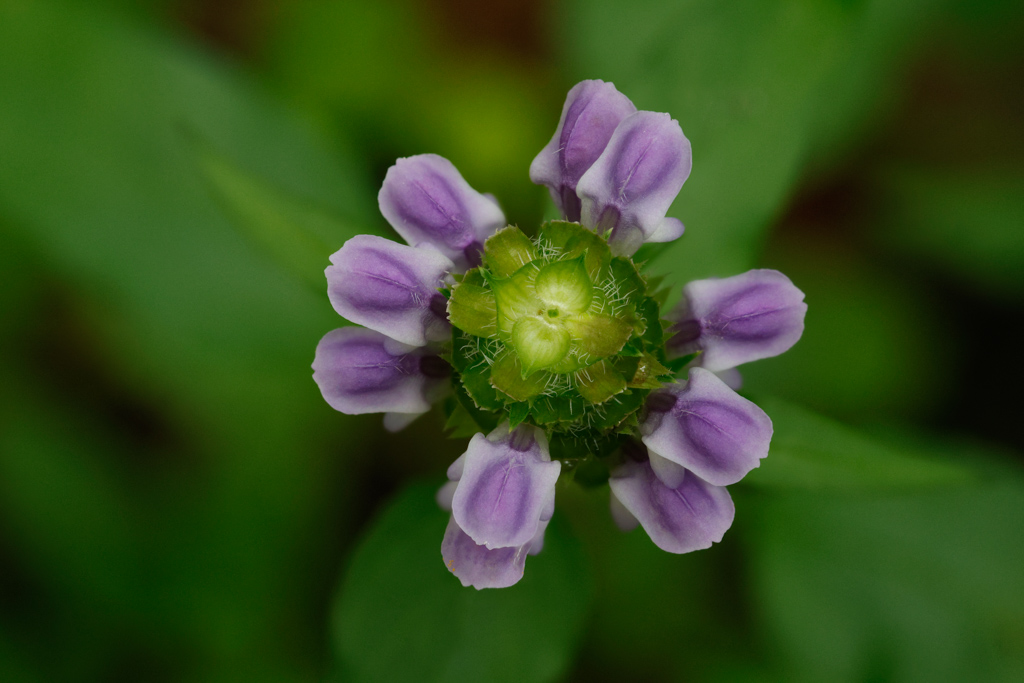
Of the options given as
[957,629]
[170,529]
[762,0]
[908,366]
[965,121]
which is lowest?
[957,629]

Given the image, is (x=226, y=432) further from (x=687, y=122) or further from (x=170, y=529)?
(x=687, y=122)

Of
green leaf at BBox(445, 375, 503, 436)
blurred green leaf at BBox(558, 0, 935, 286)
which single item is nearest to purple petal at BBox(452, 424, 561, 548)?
green leaf at BBox(445, 375, 503, 436)

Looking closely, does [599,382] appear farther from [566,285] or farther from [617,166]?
[617,166]

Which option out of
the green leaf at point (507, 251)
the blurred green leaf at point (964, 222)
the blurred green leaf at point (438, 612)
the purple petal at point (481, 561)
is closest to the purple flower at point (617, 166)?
the green leaf at point (507, 251)

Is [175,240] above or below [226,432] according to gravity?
above

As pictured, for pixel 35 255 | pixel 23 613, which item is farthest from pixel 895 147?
pixel 23 613

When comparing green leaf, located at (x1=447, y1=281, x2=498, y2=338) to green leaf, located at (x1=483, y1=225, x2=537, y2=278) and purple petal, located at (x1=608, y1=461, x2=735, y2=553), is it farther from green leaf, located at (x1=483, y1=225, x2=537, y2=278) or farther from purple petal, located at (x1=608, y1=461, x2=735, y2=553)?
purple petal, located at (x1=608, y1=461, x2=735, y2=553)
